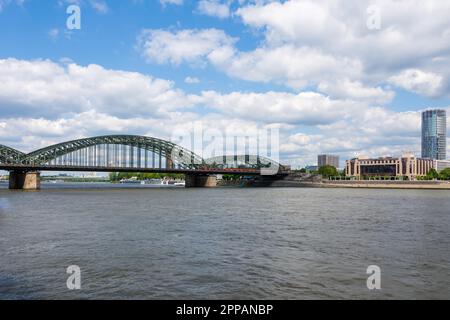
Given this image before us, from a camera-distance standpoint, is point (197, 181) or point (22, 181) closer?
point (22, 181)

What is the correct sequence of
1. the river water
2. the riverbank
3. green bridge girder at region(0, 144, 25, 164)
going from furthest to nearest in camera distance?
the riverbank → green bridge girder at region(0, 144, 25, 164) → the river water

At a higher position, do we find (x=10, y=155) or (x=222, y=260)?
(x=10, y=155)

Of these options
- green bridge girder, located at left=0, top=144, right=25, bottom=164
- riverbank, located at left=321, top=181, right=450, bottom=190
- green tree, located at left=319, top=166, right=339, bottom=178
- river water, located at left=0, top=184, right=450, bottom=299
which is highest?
green bridge girder, located at left=0, top=144, right=25, bottom=164

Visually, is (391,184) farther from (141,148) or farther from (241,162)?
(141,148)

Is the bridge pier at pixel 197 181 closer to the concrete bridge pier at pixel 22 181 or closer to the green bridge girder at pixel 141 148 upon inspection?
the green bridge girder at pixel 141 148

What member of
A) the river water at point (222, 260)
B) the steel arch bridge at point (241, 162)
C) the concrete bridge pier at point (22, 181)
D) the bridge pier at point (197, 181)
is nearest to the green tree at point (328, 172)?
the steel arch bridge at point (241, 162)

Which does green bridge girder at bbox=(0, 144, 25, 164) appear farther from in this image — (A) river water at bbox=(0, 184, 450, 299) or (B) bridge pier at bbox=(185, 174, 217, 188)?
(A) river water at bbox=(0, 184, 450, 299)

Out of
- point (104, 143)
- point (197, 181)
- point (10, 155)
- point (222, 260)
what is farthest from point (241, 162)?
point (222, 260)

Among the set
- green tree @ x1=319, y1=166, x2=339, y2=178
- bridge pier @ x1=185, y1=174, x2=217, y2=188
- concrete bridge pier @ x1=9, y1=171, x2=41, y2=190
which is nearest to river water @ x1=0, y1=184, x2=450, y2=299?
concrete bridge pier @ x1=9, y1=171, x2=41, y2=190

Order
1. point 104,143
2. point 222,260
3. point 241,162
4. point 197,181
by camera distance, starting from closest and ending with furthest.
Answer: point 222,260 → point 104,143 → point 197,181 → point 241,162

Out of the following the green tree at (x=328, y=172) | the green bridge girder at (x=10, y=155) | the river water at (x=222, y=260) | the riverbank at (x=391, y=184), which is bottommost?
the riverbank at (x=391, y=184)

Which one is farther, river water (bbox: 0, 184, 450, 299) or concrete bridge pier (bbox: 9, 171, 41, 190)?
concrete bridge pier (bbox: 9, 171, 41, 190)

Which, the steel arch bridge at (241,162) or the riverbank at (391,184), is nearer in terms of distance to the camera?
the riverbank at (391,184)

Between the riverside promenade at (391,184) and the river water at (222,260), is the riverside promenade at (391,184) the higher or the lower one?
the lower one
